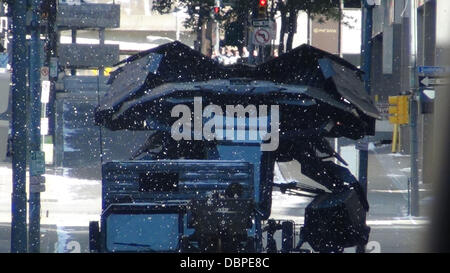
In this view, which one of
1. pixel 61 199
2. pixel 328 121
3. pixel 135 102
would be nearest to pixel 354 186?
pixel 328 121

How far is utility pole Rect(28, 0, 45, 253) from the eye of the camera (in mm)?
14344

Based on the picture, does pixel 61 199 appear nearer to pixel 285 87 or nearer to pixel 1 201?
pixel 1 201

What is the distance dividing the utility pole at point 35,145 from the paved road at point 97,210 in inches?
27.1

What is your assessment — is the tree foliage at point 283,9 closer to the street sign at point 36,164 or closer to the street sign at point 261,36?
the street sign at point 261,36

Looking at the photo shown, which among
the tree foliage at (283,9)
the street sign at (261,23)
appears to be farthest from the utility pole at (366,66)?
the tree foliage at (283,9)

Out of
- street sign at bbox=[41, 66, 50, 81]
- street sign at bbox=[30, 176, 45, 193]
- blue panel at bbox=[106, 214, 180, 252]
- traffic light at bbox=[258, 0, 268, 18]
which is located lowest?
street sign at bbox=[30, 176, 45, 193]

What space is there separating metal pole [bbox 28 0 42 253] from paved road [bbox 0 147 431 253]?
68 cm

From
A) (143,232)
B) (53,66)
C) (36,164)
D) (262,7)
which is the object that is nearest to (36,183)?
(36,164)

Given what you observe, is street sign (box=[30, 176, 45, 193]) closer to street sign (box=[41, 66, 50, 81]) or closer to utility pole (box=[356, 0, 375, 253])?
utility pole (box=[356, 0, 375, 253])

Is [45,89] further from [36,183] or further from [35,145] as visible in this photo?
[36,183]

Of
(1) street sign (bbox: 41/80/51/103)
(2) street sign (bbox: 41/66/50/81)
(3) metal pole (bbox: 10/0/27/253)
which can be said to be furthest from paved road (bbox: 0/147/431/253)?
(2) street sign (bbox: 41/66/50/81)

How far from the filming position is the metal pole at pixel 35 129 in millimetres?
A: 14469

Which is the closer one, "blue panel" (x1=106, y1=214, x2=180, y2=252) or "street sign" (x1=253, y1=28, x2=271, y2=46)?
"blue panel" (x1=106, y1=214, x2=180, y2=252)

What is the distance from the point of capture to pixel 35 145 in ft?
48.8
